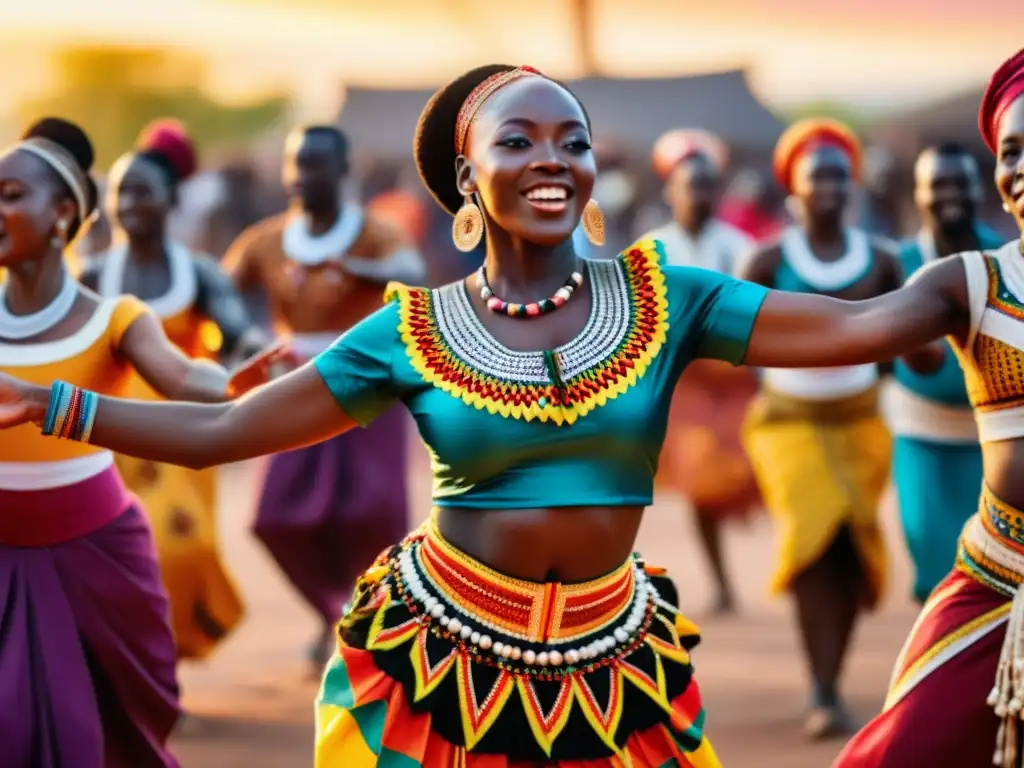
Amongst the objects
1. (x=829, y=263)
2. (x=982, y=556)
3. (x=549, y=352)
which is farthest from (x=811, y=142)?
(x=549, y=352)

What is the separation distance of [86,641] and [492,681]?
162cm

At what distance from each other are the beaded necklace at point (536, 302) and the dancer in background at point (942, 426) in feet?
11.0

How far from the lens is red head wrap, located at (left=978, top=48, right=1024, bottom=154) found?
3967 mm

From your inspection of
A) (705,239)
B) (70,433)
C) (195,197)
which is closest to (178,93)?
(195,197)

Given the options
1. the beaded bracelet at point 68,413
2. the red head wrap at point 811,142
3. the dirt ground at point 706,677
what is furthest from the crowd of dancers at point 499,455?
the red head wrap at point 811,142

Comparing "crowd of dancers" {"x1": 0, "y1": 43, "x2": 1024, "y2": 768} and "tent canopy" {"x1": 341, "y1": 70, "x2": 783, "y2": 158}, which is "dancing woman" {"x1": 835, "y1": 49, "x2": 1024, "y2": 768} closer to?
"crowd of dancers" {"x1": 0, "y1": 43, "x2": 1024, "y2": 768}

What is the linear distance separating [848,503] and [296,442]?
12.9ft

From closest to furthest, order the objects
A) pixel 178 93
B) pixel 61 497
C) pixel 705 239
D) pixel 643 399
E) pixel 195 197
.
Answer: pixel 643 399 → pixel 61 497 → pixel 705 239 → pixel 195 197 → pixel 178 93

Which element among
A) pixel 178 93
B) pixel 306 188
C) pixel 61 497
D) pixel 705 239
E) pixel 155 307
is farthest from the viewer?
pixel 178 93

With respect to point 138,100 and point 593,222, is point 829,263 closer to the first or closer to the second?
point 593,222

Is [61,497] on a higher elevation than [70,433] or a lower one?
lower

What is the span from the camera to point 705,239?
10000 millimetres

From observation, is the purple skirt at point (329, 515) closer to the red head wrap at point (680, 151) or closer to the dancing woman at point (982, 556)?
the red head wrap at point (680, 151)

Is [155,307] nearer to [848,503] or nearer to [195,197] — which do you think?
[848,503]
